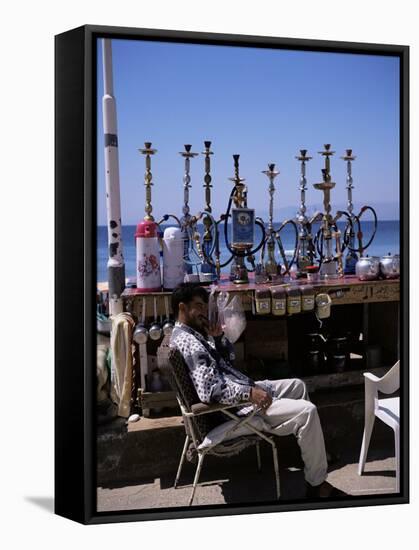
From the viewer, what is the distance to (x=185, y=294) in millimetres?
5082

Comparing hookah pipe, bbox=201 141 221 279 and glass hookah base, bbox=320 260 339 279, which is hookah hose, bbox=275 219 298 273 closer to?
glass hookah base, bbox=320 260 339 279

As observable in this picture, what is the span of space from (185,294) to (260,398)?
27.1 inches

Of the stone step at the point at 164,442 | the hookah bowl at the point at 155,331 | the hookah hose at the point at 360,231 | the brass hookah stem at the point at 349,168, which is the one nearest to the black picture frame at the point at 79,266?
the stone step at the point at 164,442

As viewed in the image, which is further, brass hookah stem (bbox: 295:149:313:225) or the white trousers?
brass hookah stem (bbox: 295:149:313:225)

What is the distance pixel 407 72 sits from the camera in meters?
5.34

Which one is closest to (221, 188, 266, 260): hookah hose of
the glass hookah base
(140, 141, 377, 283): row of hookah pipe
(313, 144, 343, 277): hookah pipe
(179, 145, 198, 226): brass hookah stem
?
(140, 141, 377, 283): row of hookah pipe

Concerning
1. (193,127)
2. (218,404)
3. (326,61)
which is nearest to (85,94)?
(193,127)

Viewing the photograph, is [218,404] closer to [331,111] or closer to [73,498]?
[73,498]

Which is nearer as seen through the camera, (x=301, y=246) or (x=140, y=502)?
(x=140, y=502)

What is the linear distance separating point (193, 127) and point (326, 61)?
0.86 m

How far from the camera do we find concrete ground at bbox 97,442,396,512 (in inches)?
197

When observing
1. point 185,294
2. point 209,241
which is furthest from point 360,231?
point 185,294

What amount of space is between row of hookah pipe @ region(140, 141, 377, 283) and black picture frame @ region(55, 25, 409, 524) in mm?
374

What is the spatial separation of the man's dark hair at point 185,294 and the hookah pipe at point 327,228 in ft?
2.73
